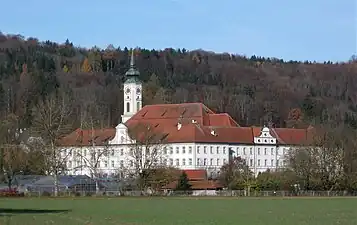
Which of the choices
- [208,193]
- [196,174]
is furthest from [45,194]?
[196,174]

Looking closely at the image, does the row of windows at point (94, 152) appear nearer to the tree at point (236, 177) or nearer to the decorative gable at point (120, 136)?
the decorative gable at point (120, 136)

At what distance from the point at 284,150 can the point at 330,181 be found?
152 ft

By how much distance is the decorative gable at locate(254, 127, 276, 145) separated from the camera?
470 feet

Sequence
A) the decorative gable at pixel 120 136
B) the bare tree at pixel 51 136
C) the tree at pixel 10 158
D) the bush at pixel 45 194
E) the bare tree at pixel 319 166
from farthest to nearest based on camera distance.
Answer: the decorative gable at pixel 120 136 → the bare tree at pixel 319 166 → the tree at pixel 10 158 → the bare tree at pixel 51 136 → the bush at pixel 45 194

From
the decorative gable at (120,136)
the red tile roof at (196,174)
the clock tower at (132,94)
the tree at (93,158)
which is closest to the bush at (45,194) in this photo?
the tree at (93,158)

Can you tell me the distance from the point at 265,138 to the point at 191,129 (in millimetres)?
14998

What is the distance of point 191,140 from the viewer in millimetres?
134000

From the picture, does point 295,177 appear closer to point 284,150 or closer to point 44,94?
point 284,150

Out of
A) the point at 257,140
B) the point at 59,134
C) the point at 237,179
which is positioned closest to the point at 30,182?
the point at 59,134

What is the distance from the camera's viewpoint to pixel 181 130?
13725cm

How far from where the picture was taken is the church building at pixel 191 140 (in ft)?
420

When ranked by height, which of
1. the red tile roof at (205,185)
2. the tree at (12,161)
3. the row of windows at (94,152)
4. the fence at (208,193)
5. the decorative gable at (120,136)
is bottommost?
the fence at (208,193)

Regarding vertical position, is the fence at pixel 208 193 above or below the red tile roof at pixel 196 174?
below

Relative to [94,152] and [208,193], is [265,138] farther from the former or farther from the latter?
[94,152]
